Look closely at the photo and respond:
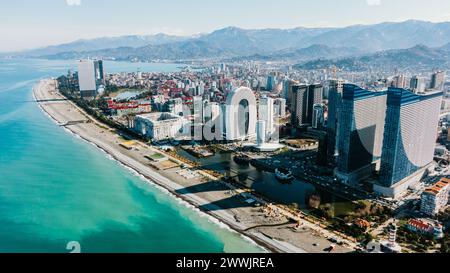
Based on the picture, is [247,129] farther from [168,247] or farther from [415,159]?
[168,247]

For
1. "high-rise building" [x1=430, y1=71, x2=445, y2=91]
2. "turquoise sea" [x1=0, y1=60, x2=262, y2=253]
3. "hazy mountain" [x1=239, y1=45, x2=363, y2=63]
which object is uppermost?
"hazy mountain" [x1=239, y1=45, x2=363, y2=63]

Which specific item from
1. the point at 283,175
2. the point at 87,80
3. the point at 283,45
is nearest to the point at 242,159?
the point at 283,175

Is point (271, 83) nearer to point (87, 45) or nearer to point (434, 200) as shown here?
point (434, 200)

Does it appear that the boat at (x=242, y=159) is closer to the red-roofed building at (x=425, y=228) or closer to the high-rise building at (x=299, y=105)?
the high-rise building at (x=299, y=105)

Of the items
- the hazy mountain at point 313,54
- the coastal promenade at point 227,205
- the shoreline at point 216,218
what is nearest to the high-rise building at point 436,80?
the coastal promenade at point 227,205

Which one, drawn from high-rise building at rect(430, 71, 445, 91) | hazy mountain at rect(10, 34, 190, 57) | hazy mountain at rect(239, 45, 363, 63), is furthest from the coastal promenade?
hazy mountain at rect(10, 34, 190, 57)

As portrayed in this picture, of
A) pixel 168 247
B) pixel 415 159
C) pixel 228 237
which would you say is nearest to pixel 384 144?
pixel 415 159

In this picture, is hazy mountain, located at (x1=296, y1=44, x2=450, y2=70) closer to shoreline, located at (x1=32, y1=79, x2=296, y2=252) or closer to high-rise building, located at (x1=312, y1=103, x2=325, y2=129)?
high-rise building, located at (x1=312, y1=103, x2=325, y2=129)
